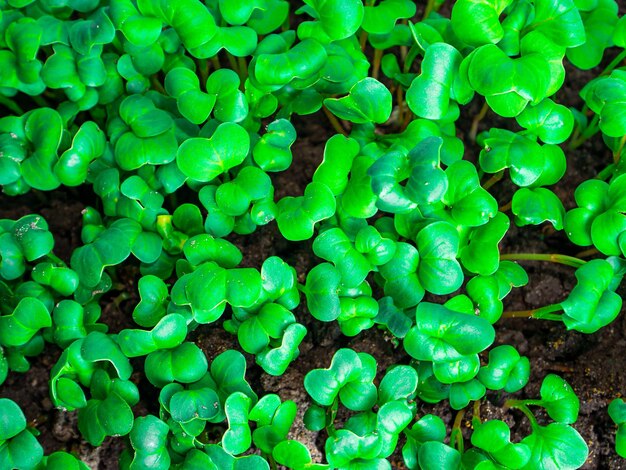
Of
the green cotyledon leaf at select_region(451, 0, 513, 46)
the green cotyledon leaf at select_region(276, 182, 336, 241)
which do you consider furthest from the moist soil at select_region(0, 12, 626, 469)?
the green cotyledon leaf at select_region(451, 0, 513, 46)

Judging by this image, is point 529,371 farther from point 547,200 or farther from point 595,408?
point 547,200

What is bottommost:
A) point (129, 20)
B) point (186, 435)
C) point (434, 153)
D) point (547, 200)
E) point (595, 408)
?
point (595, 408)

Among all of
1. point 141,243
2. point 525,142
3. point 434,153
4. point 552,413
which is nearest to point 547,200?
point 525,142

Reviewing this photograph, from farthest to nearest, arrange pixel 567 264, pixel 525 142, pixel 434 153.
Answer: pixel 567 264 → pixel 525 142 → pixel 434 153

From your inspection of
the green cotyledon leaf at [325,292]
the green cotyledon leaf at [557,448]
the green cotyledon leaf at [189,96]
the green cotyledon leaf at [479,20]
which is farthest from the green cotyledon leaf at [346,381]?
the green cotyledon leaf at [479,20]

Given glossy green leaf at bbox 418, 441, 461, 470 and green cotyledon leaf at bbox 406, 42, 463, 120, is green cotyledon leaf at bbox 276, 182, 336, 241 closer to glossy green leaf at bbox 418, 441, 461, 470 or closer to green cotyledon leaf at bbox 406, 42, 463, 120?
green cotyledon leaf at bbox 406, 42, 463, 120

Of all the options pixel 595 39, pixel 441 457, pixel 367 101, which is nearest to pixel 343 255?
pixel 367 101
